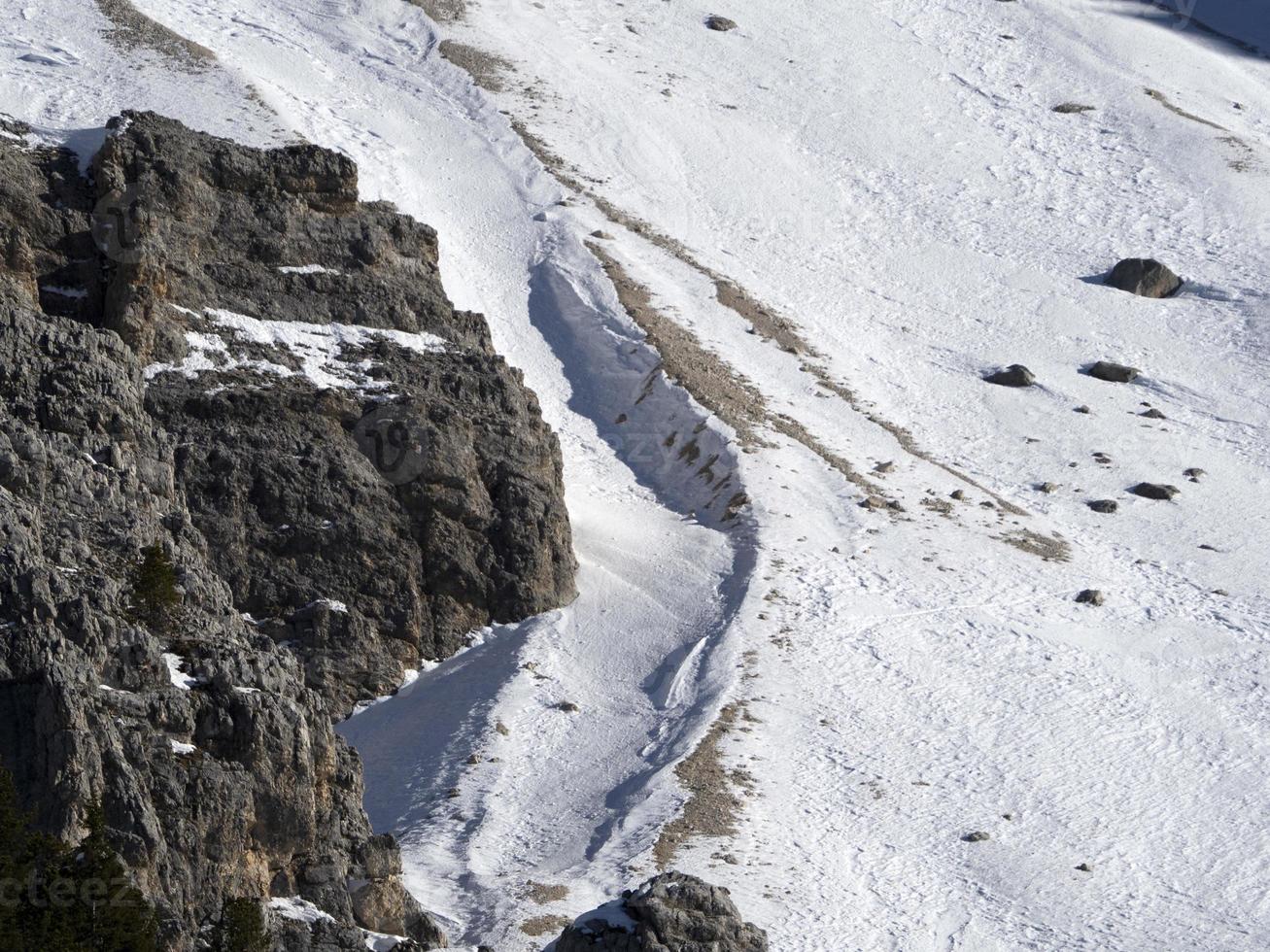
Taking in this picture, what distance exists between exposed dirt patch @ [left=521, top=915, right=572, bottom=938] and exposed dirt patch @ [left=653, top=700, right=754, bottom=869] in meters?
2.11

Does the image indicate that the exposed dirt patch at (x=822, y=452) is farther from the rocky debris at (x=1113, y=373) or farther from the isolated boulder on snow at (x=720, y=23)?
the isolated boulder on snow at (x=720, y=23)

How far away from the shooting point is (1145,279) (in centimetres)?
5509

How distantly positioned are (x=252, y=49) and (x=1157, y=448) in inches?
1164

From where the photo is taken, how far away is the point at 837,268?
176ft

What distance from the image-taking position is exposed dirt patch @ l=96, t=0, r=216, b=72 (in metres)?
47.7

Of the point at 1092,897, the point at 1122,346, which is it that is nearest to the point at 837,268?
the point at 1122,346

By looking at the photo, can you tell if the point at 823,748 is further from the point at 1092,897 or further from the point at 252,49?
the point at 252,49

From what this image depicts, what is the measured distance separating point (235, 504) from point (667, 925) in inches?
500

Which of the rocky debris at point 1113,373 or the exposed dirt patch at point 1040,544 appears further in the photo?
the rocky debris at point 1113,373

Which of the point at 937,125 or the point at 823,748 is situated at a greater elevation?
the point at 937,125

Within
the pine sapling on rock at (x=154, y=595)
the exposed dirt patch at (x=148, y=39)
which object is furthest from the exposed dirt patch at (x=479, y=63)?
the pine sapling on rock at (x=154, y=595)

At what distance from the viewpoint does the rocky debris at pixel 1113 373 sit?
49000 millimetres

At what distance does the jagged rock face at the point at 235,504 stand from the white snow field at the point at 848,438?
7.30 ft

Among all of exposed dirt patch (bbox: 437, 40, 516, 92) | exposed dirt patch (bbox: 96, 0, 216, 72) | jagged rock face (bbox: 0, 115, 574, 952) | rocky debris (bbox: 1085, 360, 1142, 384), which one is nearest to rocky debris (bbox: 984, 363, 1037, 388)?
rocky debris (bbox: 1085, 360, 1142, 384)
